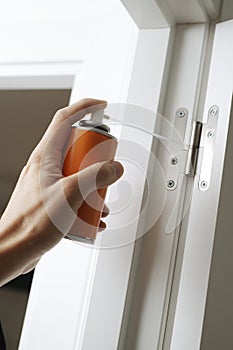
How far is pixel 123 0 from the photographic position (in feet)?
2.37

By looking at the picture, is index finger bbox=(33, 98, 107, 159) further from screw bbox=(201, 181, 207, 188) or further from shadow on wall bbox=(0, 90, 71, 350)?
shadow on wall bbox=(0, 90, 71, 350)

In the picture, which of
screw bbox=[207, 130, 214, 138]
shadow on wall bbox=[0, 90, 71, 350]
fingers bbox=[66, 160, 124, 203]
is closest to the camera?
fingers bbox=[66, 160, 124, 203]

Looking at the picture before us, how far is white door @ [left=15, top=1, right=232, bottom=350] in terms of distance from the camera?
68 centimetres

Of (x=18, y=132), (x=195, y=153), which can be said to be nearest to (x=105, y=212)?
(x=195, y=153)

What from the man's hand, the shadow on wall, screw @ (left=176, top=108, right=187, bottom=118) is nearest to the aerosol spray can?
the man's hand

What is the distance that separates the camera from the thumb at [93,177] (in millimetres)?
612

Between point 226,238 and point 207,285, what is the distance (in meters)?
0.06

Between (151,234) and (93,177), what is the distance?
0.13 m

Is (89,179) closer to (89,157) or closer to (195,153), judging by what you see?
(89,157)

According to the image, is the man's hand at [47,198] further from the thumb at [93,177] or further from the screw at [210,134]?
the screw at [210,134]

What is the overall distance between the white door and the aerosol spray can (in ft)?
0.11

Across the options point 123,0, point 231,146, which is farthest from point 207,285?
point 123,0

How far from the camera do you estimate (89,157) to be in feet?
2.09

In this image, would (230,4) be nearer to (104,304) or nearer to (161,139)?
(161,139)
